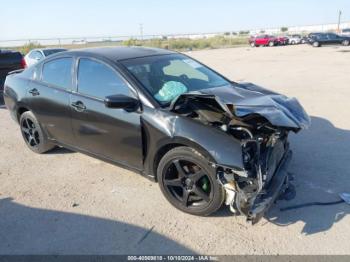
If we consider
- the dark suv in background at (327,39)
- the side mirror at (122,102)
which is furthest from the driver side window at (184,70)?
the dark suv in background at (327,39)

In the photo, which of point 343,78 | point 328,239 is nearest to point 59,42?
point 343,78

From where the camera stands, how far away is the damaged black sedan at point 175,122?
11.0 ft

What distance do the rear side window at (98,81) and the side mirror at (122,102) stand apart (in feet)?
0.55

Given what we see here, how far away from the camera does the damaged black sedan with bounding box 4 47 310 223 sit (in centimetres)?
335

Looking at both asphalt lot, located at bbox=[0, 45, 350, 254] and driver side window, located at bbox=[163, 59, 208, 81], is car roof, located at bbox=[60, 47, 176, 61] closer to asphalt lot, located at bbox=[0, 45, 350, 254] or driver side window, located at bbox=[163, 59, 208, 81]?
driver side window, located at bbox=[163, 59, 208, 81]

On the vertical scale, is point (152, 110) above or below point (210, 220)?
above

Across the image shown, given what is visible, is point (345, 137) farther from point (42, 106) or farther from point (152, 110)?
point (42, 106)

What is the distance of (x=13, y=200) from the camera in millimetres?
4227

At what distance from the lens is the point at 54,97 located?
484cm

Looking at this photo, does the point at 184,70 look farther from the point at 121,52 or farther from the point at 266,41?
the point at 266,41

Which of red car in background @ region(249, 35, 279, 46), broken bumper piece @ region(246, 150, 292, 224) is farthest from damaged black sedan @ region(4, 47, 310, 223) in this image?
red car in background @ region(249, 35, 279, 46)

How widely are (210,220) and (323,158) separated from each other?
2.28m

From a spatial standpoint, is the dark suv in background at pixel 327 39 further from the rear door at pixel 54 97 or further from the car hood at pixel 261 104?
the rear door at pixel 54 97

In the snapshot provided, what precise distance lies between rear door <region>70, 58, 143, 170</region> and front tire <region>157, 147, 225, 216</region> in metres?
0.42
